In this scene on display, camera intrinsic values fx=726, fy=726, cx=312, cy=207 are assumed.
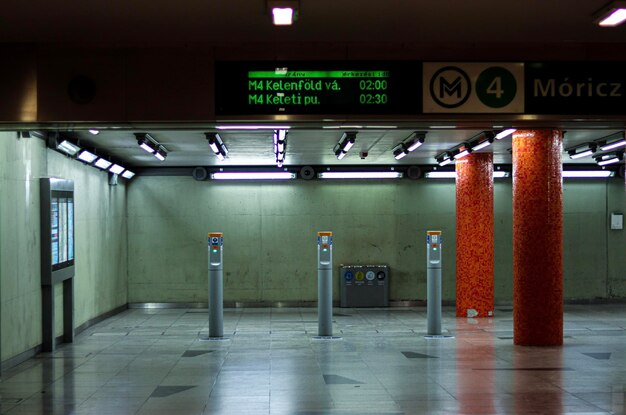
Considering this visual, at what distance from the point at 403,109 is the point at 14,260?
6.08m

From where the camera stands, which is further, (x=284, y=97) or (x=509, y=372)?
(x=509, y=372)

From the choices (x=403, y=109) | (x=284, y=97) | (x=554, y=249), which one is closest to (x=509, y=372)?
(x=554, y=249)

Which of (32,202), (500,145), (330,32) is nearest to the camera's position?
(330,32)

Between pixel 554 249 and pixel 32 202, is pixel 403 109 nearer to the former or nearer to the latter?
pixel 554 249

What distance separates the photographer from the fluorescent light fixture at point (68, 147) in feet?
38.0

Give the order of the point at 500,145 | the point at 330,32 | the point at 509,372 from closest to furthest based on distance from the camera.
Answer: the point at 330,32 → the point at 509,372 → the point at 500,145

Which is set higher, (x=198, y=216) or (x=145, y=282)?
(x=198, y=216)

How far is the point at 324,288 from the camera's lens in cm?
1274

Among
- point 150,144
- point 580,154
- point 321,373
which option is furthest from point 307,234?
point 321,373

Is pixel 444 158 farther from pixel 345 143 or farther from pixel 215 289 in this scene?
pixel 215 289

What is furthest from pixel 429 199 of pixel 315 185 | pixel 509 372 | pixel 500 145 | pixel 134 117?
pixel 134 117

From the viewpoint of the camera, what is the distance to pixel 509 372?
9258mm

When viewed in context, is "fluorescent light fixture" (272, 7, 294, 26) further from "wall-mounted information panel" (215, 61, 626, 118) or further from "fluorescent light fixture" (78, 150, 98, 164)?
"fluorescent light fixture" (78, 150, 98, 164)

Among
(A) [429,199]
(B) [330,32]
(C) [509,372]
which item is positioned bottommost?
(C) [509,372]
